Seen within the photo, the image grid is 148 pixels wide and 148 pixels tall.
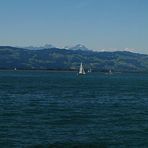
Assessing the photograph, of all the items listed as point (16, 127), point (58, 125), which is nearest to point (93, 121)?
point (58, 125)

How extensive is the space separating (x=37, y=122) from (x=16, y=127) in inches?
206

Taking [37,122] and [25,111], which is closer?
[37,122]

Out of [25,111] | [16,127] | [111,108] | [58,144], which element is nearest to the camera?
[58,144]

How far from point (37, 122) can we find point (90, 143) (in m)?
15.3

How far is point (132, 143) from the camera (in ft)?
164

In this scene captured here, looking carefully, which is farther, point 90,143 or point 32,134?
point 32,134

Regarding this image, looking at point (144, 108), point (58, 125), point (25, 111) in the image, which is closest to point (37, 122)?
point (58, 125)

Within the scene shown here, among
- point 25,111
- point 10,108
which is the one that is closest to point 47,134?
point 25,111

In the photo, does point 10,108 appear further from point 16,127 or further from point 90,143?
point 90,143

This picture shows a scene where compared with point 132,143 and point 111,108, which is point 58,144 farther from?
point 111,108

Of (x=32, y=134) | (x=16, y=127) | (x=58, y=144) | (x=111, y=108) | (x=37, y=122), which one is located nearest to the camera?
(x=58, y=144)

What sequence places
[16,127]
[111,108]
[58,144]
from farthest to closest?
[111,108]
[16,127]
[58,144]

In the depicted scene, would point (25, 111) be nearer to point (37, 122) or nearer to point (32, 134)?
point (37, 122)

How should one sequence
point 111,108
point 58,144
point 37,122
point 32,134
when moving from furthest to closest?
point 111,108
point 37,122
point 32,134
point 58,144
